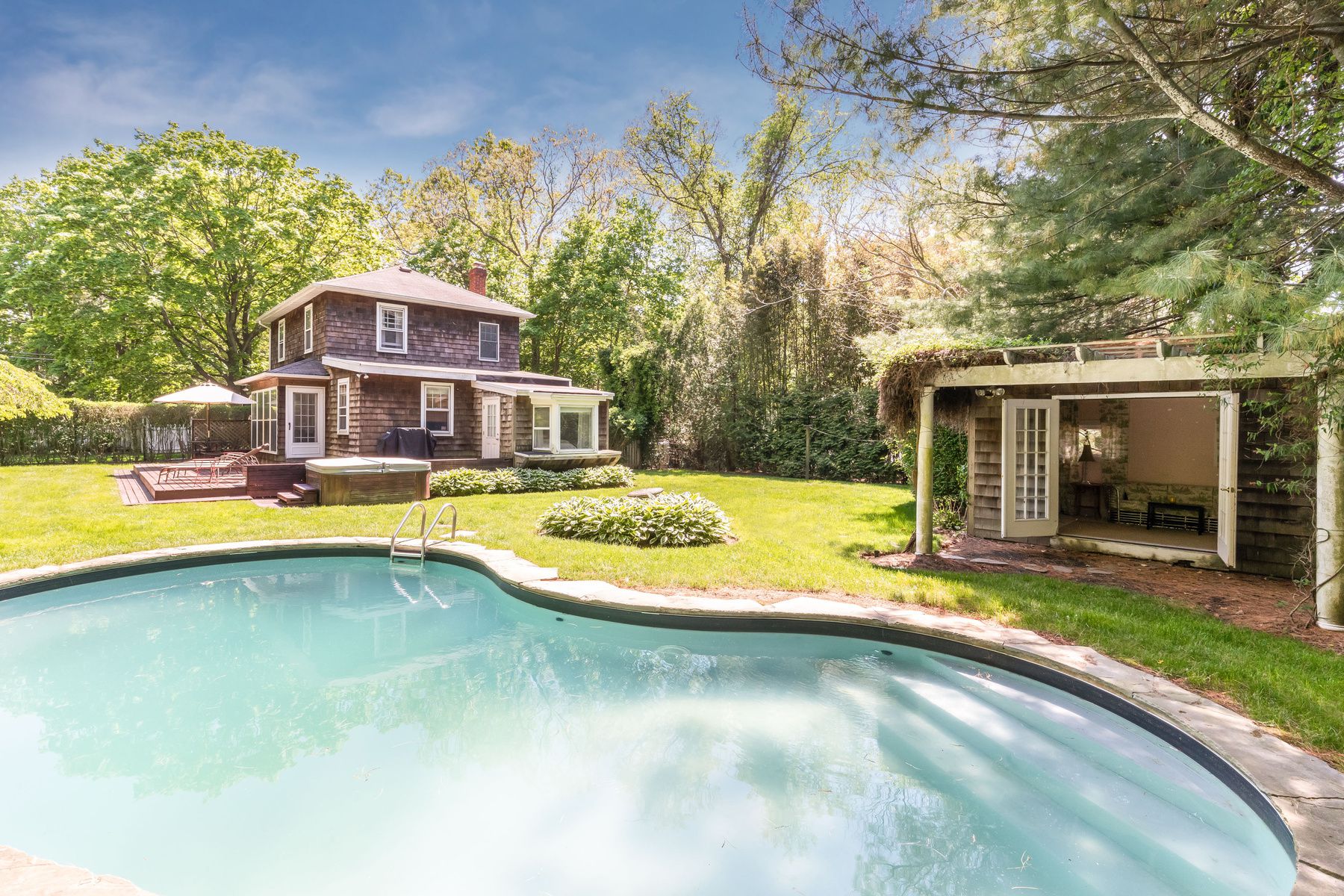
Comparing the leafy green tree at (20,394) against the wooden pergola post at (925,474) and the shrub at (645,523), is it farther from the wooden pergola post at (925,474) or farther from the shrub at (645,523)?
the wooden pergola post at (925,474)

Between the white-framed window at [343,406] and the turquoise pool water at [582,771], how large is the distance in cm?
903

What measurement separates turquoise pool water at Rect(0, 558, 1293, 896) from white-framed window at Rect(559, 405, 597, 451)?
1044cm

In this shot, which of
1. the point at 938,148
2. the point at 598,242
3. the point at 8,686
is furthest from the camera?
the point at 598,242

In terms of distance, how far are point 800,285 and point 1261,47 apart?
11629mm

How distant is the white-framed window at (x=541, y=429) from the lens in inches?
613

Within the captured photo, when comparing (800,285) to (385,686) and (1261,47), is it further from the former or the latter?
(385,686)

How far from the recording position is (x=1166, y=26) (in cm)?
462

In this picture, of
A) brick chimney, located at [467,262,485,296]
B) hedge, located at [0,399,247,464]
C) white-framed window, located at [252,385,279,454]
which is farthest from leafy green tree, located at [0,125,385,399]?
brick chimney, located at [467,262,485,296]

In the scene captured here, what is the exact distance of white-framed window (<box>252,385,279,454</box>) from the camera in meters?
15.3

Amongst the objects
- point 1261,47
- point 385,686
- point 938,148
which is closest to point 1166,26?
point 1261,47

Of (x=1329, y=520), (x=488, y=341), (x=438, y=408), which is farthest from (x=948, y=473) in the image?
(x=488, y=341)

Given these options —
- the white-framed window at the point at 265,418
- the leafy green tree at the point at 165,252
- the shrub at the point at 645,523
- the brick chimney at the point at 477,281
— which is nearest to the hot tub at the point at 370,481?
the shrub at the point at 645,523

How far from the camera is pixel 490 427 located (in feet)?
51.2

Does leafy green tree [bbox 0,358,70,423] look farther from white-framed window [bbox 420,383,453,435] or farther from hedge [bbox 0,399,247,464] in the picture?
hedge [bbox 0,399,247,464]
